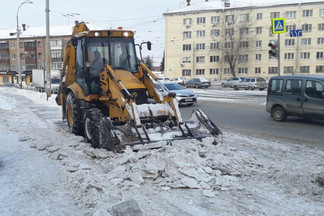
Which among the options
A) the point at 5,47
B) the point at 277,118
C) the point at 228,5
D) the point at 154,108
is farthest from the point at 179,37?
the point at 154,108

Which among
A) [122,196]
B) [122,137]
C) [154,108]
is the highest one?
[154,108]

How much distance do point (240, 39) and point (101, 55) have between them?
5886 centimetres

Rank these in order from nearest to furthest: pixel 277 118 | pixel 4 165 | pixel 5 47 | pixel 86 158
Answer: pixel 4 165 < pixel 86 158 < pixel 277 118 < pixel 5 47

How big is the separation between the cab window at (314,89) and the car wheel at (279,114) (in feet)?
4.42

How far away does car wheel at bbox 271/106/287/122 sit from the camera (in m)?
13.1

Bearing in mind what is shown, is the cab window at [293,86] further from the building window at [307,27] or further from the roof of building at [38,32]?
the roof of building at [38,32]

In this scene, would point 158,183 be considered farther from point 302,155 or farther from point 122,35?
point 122,35

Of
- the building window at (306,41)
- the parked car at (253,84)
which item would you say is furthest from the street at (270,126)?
the building window at (306,41)

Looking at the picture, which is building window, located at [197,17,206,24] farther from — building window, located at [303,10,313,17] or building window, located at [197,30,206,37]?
building window, located at [303,10,313,17]

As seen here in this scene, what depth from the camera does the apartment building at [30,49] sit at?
76562 mm

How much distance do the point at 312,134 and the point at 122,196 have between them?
25.3ft

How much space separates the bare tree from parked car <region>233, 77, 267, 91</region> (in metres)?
24.1

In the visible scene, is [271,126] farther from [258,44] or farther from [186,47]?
[186,47]

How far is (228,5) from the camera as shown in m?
63.8
